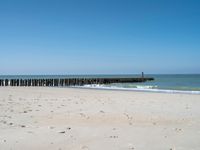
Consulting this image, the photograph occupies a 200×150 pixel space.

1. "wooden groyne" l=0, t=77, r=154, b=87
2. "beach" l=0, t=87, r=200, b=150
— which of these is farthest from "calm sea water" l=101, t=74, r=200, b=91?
"beach" l=0, t=87, r=200, b=150

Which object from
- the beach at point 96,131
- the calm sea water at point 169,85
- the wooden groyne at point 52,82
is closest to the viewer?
the beach at point 96,131

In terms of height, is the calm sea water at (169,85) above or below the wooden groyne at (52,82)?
below

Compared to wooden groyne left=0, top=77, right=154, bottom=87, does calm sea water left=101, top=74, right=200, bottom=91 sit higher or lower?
lower

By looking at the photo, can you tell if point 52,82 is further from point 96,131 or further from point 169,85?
point 96,131

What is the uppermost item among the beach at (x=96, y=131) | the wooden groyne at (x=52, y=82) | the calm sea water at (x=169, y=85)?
the beach at (x=96, y=131)

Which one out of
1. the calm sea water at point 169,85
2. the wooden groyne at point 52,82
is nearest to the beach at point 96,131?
the calm sea water at point 169,85

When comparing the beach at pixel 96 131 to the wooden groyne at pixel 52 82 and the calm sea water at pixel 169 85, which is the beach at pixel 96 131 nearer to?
the calm sea water at pixel 169 85

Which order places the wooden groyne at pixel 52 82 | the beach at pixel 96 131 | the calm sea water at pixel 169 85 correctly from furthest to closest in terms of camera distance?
1. the wooden groyne at pixel 52 82
2. the calm sea water at pixel 169 85
3. the beach at pixel 96 131

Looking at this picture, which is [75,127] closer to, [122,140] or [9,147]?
[122,140]

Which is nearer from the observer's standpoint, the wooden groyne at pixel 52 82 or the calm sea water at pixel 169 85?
the calm sea water at pixel 169 85

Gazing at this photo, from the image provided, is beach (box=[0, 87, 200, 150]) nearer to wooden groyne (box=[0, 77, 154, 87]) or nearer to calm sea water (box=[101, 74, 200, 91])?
calm sea water (box=[101, 74, 200, 91])

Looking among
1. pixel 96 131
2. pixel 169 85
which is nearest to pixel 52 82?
pixel 169 85

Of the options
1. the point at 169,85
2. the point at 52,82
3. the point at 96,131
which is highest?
the point at 96,131

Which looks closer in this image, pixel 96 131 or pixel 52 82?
pixel 96 131
